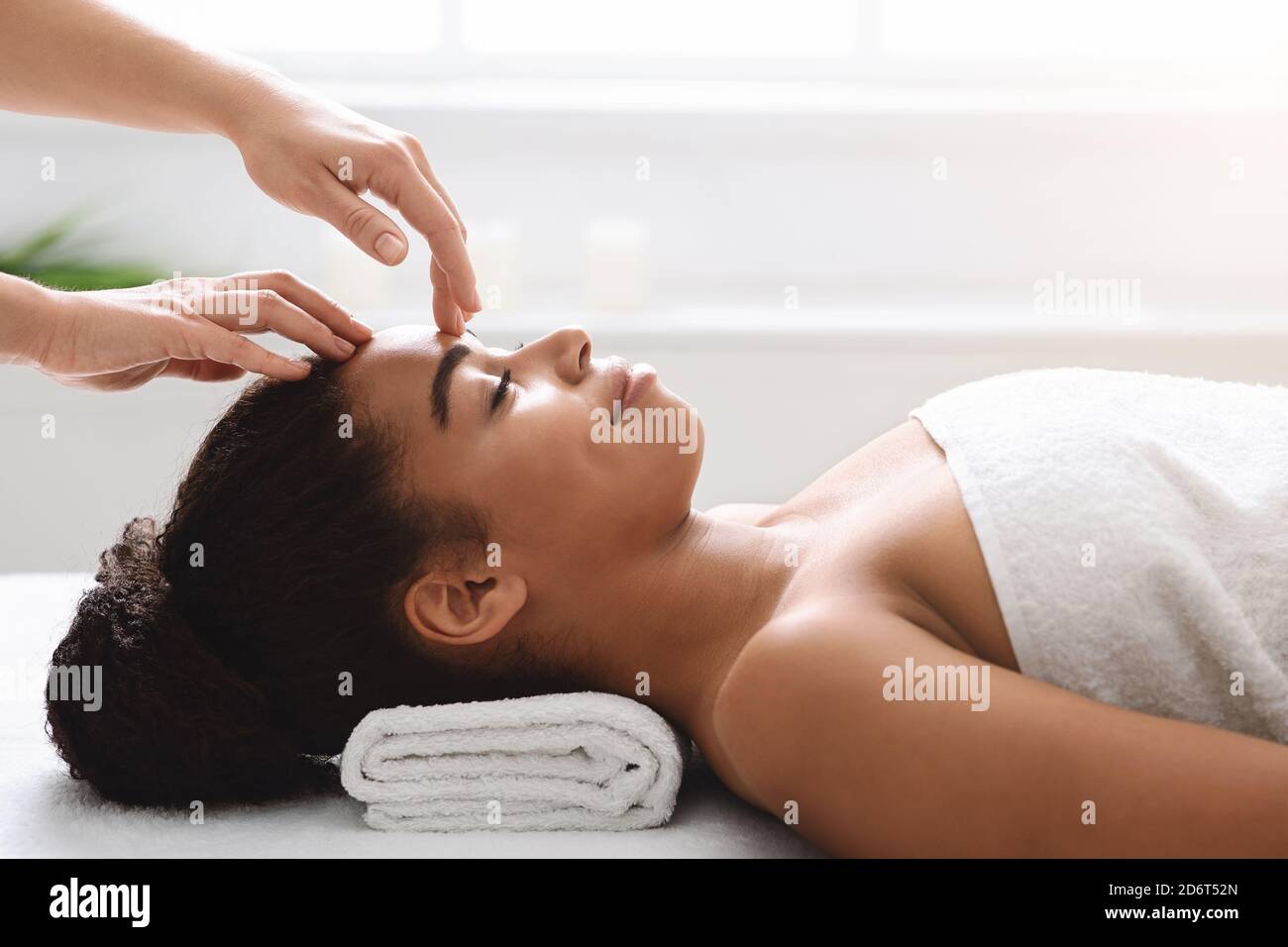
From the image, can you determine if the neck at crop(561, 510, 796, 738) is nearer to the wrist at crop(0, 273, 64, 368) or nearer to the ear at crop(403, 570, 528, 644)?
the ear at crop(403, 570, 528, 644)

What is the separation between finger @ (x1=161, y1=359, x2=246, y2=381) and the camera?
1.22 meters

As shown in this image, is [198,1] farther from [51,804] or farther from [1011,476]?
[1011,476]

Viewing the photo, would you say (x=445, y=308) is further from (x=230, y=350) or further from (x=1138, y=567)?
(x=1138, y=567)

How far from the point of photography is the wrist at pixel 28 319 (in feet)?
3.53

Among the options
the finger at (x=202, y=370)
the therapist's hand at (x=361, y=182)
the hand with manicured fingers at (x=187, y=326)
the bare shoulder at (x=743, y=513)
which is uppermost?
the therapist's hand at (x=361, y=182)

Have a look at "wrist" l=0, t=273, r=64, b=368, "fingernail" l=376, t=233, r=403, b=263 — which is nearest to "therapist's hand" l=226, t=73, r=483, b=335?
"fingernail" l=376, t=233, r=403, b=263

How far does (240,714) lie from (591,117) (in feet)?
5.77

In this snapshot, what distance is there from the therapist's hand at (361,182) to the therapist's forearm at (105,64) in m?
0.10

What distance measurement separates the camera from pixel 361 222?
3.79ft

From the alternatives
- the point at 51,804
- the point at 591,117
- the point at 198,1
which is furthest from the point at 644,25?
the point at 51,804

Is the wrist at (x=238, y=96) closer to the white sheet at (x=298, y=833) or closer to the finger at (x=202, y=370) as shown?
the finger at (x=202, y=370)

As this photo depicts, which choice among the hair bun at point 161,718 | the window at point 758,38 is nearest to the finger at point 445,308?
the hair bun at point 161,718

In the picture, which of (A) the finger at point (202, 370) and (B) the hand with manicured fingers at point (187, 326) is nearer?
(B) the hand with manicured fingers at point (187, 326)

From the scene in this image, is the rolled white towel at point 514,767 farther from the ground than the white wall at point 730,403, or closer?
closer
